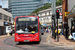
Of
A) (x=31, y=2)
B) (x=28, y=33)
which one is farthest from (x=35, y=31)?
(x=31, y=2)

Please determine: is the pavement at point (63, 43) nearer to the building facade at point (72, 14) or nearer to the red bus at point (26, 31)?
the red bus at point (26, 31)

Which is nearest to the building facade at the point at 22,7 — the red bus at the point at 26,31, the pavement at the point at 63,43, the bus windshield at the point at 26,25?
the pavement at the point at 63,43

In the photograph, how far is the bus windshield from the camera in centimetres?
1413

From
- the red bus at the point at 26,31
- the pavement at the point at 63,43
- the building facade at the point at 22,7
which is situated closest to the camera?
the pavement at the point at 63,43

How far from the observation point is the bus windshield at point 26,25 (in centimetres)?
1413

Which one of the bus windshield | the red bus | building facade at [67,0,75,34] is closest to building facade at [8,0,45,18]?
building facade at [67,0,75,34]

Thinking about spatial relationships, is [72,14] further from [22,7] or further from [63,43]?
[22,7]

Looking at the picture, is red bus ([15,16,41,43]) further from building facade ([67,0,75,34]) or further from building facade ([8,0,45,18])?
building facade ([8,0,45,18])

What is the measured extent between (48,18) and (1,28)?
4002 cm

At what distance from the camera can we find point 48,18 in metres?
77.1

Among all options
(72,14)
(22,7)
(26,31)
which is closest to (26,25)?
(26,31)

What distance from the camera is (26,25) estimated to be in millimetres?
14312

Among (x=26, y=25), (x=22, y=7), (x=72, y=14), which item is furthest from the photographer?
(x=22, y=7)

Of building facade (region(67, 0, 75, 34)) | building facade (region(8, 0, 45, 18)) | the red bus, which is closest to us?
the red bus
